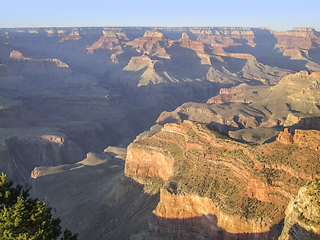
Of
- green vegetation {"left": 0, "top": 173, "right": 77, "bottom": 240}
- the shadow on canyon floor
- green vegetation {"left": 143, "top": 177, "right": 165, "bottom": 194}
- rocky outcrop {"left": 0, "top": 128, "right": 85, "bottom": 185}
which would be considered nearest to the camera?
green vegetation {"left": 0, "top": 173, "right": 77, "bottom": 240}

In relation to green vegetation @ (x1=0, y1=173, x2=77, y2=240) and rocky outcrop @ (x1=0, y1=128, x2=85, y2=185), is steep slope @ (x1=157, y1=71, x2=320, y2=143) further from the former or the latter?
green vegetation @ (x1=0, y1=173, x2=77, y2=240)

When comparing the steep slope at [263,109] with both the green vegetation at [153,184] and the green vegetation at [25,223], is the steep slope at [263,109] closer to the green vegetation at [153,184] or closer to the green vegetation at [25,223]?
the green vegetation at [153,184]

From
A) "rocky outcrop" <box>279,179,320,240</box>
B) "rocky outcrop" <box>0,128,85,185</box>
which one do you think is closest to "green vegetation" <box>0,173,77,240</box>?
"rocky outcrop" <box>279,179,320,240</box>

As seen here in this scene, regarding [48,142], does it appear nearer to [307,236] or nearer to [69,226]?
[69,226]

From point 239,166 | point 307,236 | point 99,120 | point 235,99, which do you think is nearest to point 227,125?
point 235,99

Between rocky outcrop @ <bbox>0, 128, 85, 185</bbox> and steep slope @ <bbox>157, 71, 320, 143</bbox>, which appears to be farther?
steep slope @ <bbox>157, 71, 320, 143</bbox>

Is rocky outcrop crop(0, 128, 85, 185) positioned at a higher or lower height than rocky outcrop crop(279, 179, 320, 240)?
lower

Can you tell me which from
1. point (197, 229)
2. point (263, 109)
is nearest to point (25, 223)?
point (197, 229)
